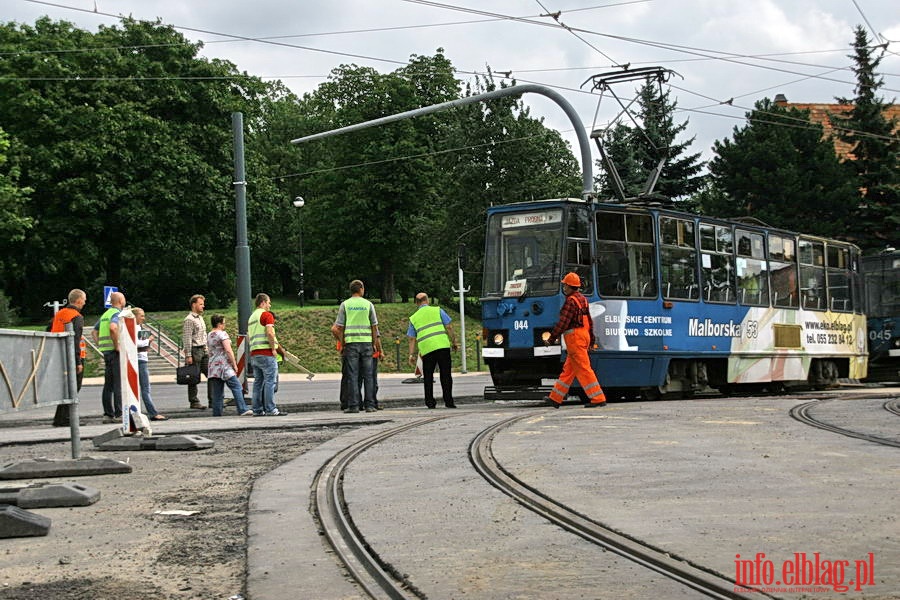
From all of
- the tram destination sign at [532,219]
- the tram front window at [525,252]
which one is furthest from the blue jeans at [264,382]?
Answer: the tram destination sign at [532,219]

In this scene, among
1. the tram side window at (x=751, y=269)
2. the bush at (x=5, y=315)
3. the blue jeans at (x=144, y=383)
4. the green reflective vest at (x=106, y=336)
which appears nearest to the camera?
the blue jeans at (x=144, y=383)

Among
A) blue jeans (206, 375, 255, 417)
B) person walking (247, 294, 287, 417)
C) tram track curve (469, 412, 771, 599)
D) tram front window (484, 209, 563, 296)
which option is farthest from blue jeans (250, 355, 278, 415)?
tram track curve (469, 412, 771, 599)

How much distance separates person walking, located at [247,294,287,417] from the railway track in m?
7.41

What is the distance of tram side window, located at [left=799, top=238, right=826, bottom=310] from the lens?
80.2 ft

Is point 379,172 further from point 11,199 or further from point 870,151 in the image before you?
point 870,151

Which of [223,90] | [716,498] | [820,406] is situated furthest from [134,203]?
[716,498]

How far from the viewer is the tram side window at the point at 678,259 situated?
1945 centimetres

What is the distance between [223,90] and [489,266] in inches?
1391

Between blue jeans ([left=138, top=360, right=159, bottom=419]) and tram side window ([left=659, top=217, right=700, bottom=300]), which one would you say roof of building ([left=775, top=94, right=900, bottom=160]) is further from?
blue jeans ([left=138, top=360, right=159, bottom=419])

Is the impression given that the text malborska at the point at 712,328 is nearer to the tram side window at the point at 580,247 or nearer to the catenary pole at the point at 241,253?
the tram side window at the point at 580,247

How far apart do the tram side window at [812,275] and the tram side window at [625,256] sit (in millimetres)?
6412

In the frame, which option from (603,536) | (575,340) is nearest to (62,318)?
(575,340)

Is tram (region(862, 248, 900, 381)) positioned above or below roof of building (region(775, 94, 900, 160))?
below

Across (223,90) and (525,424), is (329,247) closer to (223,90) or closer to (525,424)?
(223,90)
